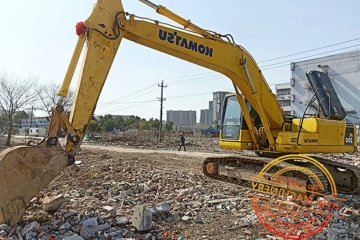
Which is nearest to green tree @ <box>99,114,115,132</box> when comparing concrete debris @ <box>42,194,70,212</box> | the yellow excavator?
the yellow excavator

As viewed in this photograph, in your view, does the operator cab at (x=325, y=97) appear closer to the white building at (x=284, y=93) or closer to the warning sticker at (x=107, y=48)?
the warning sticker at (x=107, y=48)

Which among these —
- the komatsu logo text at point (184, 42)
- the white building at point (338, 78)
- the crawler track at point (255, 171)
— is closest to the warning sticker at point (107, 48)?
the komatsu logo text at point (184, 42)

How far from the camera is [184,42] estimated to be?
729 cm

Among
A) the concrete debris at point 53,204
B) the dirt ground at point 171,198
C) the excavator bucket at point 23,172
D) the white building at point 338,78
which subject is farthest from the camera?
the white building at point 338,78

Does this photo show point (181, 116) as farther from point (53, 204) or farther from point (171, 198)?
point (53, 204)

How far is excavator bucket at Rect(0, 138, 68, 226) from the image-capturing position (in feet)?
16.8

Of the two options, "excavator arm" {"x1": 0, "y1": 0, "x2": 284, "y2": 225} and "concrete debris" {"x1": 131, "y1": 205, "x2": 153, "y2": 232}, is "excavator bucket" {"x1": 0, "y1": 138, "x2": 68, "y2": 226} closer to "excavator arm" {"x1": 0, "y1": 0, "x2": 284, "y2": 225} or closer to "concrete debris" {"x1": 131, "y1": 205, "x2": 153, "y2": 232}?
"excavator arm" {"x1": 0, "y1": 0, "x2": 284, "y2": 225}

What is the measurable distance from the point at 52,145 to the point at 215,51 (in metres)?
4.04

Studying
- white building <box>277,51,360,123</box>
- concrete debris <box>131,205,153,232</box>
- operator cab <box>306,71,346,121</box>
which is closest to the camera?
concrete debris <box>131,205,153,232</box>

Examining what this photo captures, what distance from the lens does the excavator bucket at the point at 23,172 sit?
513 cm

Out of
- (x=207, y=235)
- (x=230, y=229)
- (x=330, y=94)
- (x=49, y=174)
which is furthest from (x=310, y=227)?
(x=49, y=174)

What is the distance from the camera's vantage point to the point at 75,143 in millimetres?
5863

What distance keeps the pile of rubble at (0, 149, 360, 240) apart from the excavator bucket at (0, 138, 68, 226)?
307 mm

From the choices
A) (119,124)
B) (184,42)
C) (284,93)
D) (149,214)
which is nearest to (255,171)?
(184,42)
